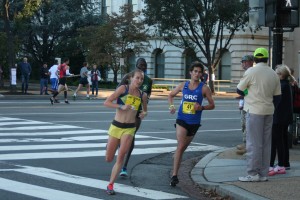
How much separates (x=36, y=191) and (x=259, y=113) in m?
3.45

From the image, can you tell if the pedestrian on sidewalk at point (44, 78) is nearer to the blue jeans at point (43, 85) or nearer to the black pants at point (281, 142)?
the blue jeans at point (43, 85)

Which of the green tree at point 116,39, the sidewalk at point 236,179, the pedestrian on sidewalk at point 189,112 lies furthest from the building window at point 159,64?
the pedestrian on sidewalk at point 189,112

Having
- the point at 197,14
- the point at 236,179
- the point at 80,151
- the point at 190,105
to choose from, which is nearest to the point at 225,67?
the point at 197,14

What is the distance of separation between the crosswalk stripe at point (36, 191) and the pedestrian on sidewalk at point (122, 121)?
551 mm

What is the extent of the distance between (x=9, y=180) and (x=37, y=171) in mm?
1008

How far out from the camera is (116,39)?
45844mm

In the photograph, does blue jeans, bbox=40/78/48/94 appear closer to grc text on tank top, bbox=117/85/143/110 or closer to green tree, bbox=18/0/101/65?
green tree, bbox=18/0/101/65

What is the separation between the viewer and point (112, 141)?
9.10 meters

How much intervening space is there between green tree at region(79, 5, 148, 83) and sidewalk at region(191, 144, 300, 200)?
110ft

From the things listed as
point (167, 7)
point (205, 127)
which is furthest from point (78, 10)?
point (205, 127)

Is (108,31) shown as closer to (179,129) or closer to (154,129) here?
(154,129)

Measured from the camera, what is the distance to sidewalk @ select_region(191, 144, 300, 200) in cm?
873

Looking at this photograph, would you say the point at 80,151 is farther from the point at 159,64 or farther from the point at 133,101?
the point at 159,64

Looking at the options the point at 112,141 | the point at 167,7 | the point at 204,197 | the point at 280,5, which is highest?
the point at 167,7
